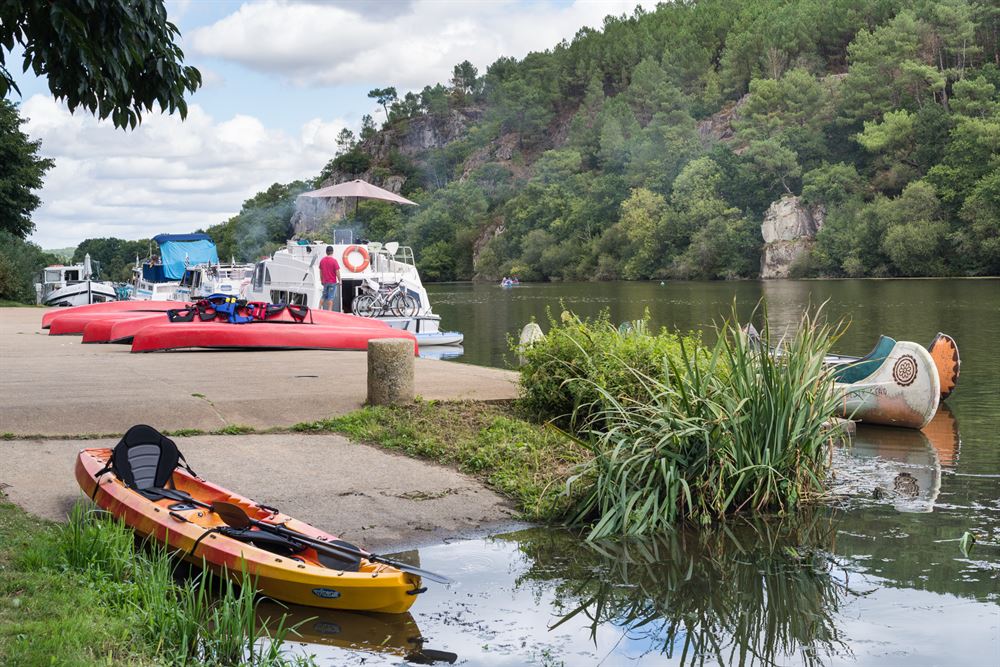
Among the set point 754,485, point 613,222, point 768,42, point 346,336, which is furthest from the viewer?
point 768,42

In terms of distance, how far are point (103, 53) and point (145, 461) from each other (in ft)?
10.3

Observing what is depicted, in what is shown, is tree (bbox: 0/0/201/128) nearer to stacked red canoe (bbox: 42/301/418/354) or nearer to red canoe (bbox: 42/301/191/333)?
stacked red canoe (bbox: 42/301/418/354)

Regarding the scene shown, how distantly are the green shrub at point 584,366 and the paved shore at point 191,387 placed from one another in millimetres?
1103

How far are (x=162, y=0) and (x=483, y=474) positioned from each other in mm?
5100

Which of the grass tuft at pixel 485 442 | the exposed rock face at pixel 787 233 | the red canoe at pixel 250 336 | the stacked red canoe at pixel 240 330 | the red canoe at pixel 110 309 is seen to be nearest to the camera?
the grass tuft at pixel 485 442

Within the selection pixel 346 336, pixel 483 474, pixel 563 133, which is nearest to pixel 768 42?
pixel 563 133

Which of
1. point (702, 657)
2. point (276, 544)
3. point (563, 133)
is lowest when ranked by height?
point (702, 657)

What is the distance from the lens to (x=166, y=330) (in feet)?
67.6

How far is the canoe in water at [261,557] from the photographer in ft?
23.6

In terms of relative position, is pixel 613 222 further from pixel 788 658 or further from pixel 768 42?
pixel 788 658

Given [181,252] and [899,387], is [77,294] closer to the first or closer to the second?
[181,252]

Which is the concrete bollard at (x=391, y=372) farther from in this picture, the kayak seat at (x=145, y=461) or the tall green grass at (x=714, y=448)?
the kayak seat at (x=145, y=461)

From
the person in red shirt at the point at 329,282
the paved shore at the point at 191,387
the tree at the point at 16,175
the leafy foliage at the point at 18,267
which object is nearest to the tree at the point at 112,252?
the leafy foliage at the point at 18,267

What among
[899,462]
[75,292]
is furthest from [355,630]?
[75,292]
